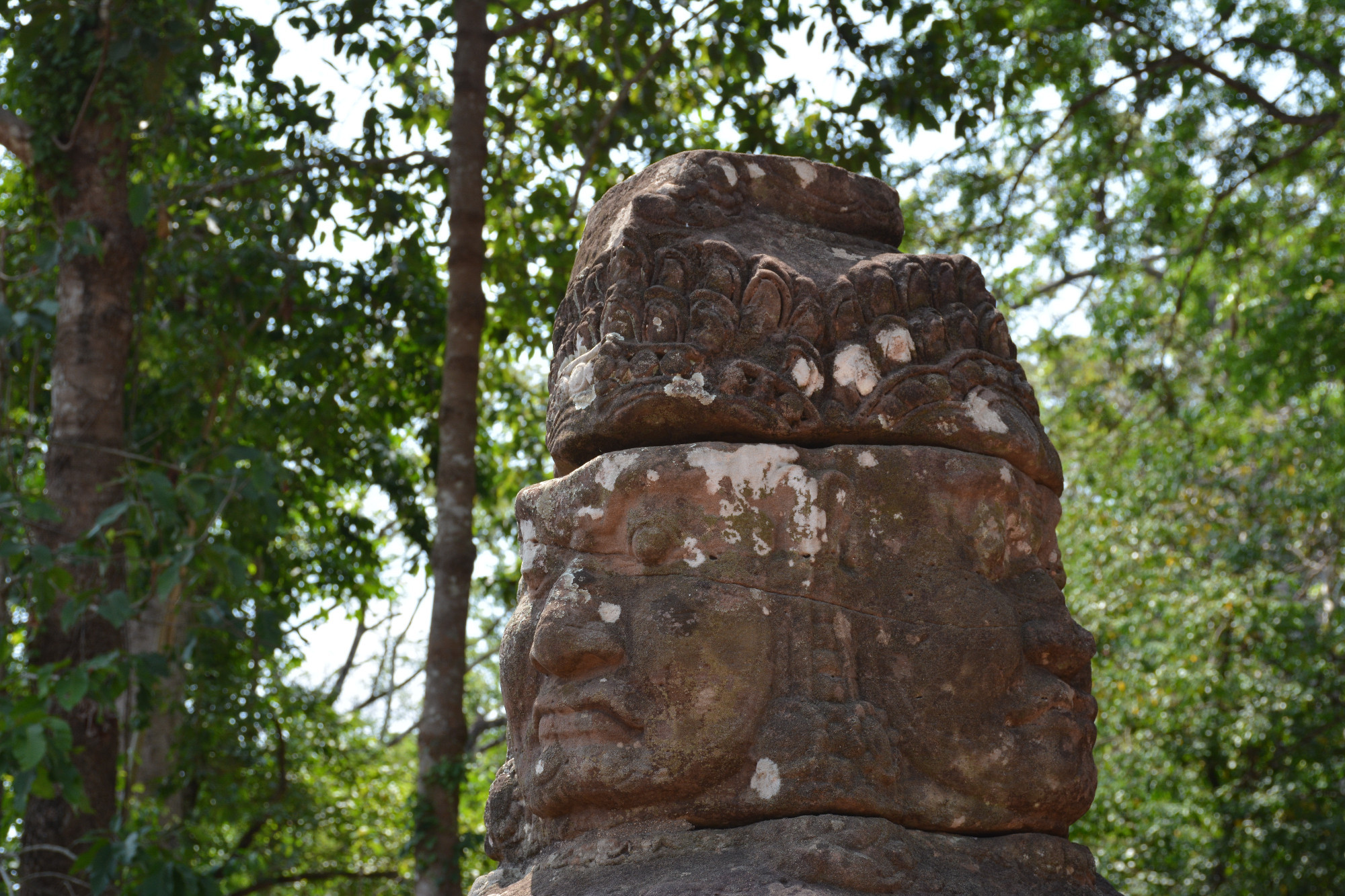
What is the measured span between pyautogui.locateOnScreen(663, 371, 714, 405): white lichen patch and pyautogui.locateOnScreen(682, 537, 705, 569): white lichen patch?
25 centimetres

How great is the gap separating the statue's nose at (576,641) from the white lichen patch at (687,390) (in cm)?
39

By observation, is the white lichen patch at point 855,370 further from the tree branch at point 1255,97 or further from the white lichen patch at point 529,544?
the tree branch at point 1255,97

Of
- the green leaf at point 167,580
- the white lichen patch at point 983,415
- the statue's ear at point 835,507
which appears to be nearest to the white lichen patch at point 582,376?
the statue's ear at point 835,507

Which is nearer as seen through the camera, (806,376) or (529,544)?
(806,376)

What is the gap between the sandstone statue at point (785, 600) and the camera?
6.34 ft

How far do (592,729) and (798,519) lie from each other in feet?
1.67

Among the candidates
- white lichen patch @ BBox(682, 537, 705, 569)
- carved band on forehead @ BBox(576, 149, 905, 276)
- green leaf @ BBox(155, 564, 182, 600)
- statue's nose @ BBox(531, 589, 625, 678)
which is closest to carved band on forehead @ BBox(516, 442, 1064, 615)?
white lichen patch @ BBox(682, 537, 705, 569)

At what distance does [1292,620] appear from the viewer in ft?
21.4

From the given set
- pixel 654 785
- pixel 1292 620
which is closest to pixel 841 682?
pixel 654 785

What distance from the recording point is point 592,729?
1981 mm

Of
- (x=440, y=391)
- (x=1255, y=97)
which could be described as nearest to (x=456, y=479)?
(x=440, y=391)

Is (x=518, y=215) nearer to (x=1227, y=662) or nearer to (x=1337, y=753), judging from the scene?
(x=1227, y=662)

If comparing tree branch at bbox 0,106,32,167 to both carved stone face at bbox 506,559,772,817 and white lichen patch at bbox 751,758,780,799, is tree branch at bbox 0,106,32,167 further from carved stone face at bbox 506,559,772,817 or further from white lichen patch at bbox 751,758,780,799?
white lichen patch at bbox 751,758,780,799

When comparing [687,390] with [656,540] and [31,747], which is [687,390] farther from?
[31,747]
